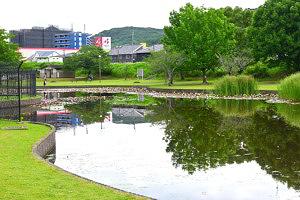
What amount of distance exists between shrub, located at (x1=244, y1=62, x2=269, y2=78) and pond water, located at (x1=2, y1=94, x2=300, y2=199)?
31.9 m

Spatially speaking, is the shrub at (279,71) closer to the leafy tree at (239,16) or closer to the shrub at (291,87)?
the leafy tree at (239,16)

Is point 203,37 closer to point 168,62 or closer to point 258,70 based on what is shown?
point 168,62

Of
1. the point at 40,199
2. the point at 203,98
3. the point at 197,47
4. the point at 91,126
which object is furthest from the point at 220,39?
the point at 40,199

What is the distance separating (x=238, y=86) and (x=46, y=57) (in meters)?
88.9

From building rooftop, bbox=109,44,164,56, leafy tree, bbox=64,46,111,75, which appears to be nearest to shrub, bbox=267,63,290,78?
leafy tree, bbox=64,46,111,75

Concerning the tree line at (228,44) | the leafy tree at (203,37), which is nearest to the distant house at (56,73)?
the tree line at (228,44)

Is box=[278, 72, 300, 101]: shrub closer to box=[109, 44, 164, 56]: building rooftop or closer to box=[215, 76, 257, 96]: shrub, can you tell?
box=[215, 76, 257, 96]: shrub

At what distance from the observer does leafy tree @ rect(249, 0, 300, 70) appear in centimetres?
5484

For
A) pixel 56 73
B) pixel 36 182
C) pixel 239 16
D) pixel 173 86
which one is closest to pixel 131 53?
pixel 56 73

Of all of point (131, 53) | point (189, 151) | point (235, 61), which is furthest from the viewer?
point (131, 53)

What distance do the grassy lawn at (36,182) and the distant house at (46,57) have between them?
109 metres

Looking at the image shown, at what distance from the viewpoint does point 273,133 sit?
70.4 feet

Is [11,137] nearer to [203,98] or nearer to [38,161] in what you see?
[38,161]

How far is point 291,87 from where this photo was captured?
35469mm
